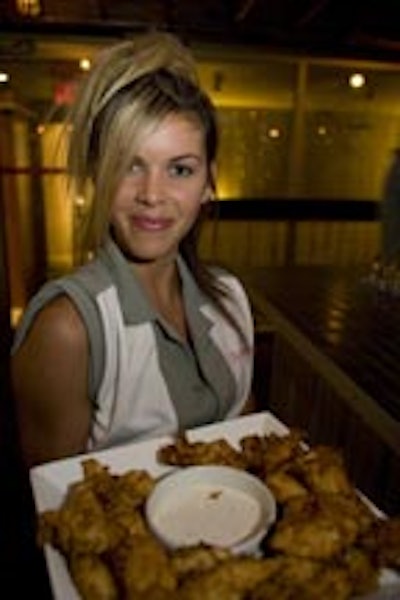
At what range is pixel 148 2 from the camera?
18.1 feet

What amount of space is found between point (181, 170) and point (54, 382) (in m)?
0.52

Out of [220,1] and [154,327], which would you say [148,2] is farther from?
[154,327]

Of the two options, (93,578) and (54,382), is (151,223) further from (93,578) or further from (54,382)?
(93,578)

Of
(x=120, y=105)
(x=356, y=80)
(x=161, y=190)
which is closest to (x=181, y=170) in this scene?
(x=161, y=190)

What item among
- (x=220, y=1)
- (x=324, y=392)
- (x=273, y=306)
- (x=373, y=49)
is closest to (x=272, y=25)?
(x=220, y=1)

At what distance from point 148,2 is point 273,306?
4.07 metres

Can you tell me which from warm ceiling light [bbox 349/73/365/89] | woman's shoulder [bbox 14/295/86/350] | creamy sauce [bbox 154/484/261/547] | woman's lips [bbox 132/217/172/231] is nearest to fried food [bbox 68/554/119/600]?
creamy sauce [bbox 154/484/261/547]

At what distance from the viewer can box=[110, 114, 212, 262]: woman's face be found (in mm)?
1282

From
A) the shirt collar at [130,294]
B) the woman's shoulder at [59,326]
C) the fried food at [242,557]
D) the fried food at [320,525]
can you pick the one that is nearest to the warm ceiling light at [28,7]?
the shirt collar at [130,294]

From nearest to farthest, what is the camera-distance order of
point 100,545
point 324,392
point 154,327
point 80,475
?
point 100,545 → point 80,475 → point 154,327 → point 324,392

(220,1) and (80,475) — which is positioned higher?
(220,1)

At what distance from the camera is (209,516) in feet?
3.20

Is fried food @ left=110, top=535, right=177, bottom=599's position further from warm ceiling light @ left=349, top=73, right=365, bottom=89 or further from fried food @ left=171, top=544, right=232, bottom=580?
warm ceiling light @ left=349, top=73, right=365, bottom=89

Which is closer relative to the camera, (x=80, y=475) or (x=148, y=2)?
(x=80, y=475)
